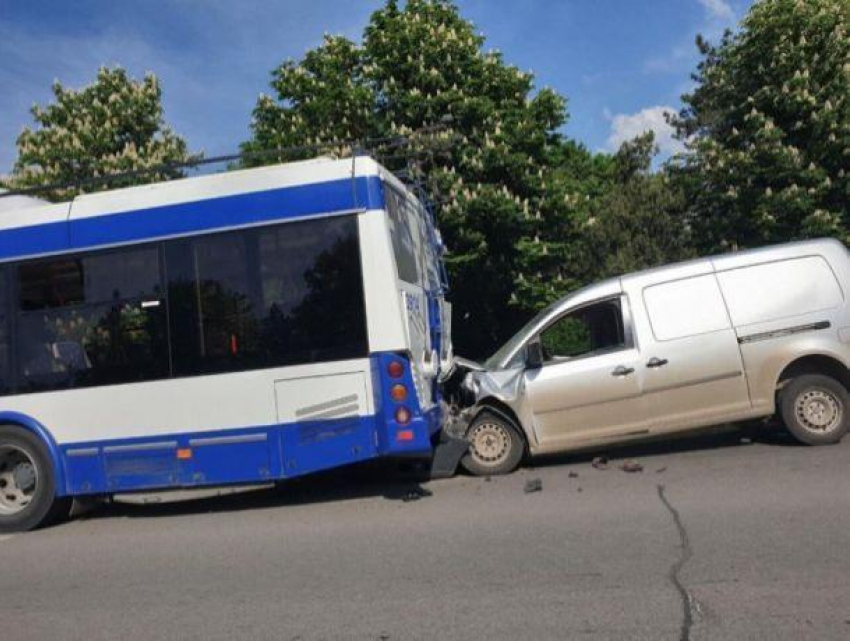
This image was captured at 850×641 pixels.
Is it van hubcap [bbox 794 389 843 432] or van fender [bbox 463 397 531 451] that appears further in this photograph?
van fender [bbox 463 397 531 451]

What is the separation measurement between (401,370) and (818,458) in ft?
13.8

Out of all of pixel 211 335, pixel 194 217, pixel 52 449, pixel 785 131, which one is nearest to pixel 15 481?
pixel 52 449

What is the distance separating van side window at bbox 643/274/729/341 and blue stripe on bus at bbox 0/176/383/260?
3.21 m

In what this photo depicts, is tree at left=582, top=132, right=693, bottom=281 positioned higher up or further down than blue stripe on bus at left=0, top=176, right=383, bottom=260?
higher up

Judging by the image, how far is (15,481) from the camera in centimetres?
814

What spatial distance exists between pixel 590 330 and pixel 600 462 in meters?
1.45

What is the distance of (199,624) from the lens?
15.6ft

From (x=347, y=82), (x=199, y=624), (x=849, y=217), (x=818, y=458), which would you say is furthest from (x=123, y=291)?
(x=849, y=217)

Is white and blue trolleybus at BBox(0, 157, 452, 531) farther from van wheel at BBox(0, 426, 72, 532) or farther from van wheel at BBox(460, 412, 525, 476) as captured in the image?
van wheel at BBox(460, 412, 525, 476)

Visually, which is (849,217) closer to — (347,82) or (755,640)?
(347,82)

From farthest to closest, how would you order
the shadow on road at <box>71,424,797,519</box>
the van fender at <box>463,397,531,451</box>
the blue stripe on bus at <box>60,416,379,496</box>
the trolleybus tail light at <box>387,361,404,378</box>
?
the van fender at <box>463,397,531,451</box>
the shadow on road at <box>71,424,797,519</box>
the blue stripe on bus at <box>60,416,379,496</box>
the trolleybus tail light at <box>387,361,404,378</box>

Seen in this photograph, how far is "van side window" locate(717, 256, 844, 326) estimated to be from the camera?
8.27 m

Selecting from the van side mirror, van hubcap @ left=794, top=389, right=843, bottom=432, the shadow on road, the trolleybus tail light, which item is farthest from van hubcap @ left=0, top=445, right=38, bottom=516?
van hubcap @ left=794, top=389, right=843, bottom=432

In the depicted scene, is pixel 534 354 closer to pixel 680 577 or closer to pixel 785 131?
pixel 680 577
